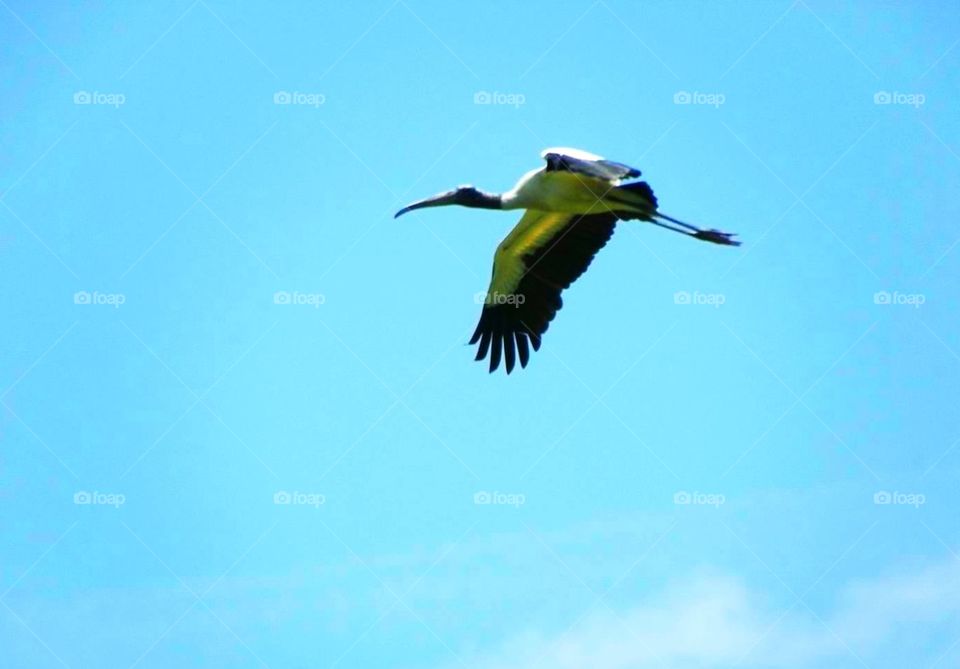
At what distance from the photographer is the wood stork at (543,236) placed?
15.9 meters

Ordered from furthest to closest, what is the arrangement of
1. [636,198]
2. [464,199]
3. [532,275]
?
[532,275]
[464,199]
[636,198]

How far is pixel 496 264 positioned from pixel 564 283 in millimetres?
897

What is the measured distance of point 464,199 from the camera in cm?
1691

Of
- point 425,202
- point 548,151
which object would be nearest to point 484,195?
point 425,202

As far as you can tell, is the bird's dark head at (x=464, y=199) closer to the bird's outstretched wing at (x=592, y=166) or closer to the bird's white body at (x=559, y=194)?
the bird's white body at (x=559, y=194)

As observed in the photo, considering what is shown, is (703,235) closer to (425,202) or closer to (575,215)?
(575,215)

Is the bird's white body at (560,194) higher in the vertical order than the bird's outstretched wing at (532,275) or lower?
higher

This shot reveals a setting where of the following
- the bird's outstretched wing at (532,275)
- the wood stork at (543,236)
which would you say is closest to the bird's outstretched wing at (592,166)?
the wood stork at (543,236)

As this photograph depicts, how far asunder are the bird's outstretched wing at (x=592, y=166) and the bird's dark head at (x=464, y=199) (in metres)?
1.70

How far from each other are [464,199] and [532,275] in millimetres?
1557

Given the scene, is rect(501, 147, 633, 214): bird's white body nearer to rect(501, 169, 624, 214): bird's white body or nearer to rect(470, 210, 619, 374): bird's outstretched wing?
rect(501, 169, 624, 214): bird's white body

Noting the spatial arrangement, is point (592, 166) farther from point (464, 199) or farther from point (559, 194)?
point (464, 199)

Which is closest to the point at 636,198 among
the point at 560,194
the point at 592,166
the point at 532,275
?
the point at 560,194

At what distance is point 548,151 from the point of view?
1525cm
